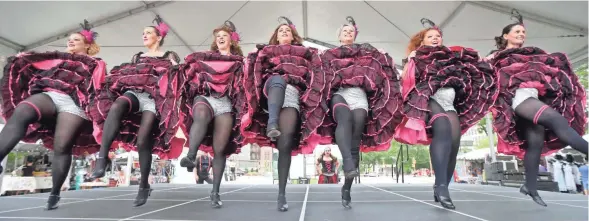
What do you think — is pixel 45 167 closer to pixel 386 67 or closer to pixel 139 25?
pixel 139 25

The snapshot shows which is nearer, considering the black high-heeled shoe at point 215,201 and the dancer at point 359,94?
the black high-heeled shoe at point 215,201

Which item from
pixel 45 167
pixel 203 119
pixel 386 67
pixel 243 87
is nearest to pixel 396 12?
pixel 386 67

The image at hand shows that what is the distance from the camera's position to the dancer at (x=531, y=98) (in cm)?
A: 218

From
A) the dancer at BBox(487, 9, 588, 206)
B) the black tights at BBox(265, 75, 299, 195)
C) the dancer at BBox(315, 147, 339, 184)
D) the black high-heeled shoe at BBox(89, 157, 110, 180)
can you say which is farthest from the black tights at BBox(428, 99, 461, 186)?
the dancer at BBox(315, 147, 339, 184)

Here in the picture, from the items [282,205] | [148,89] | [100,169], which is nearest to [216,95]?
[148,89]

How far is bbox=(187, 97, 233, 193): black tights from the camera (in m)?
2.08

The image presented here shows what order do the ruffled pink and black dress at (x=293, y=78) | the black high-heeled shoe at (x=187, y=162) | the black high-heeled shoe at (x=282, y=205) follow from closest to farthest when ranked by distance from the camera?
the black high-heeled shoe at (x=282, y=205)
the black high-heeled shoe at (x=187, y=162)
the ruffled pink and black dress at (x=293, y=78)

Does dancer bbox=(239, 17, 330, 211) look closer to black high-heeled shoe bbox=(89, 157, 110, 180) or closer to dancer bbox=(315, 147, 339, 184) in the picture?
black high-heeled shoe bbox=(89, 157, 110, 180)

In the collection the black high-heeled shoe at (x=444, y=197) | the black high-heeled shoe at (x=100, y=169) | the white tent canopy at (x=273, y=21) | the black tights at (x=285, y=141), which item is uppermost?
the white tent canopy at (x=273, y=21)

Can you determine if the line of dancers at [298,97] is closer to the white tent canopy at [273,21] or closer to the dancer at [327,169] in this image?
the white tent canopy at [273,21]

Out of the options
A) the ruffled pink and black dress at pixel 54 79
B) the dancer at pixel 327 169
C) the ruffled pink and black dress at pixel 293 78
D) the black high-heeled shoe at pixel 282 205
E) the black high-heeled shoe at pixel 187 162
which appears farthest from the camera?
the dancer at pixel 327 169

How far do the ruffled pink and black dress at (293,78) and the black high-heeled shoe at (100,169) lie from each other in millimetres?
850

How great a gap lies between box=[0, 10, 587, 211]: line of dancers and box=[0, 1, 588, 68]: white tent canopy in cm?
200

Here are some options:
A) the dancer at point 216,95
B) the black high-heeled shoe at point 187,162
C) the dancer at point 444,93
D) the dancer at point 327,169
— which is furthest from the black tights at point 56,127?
the dancer at point 327,169
